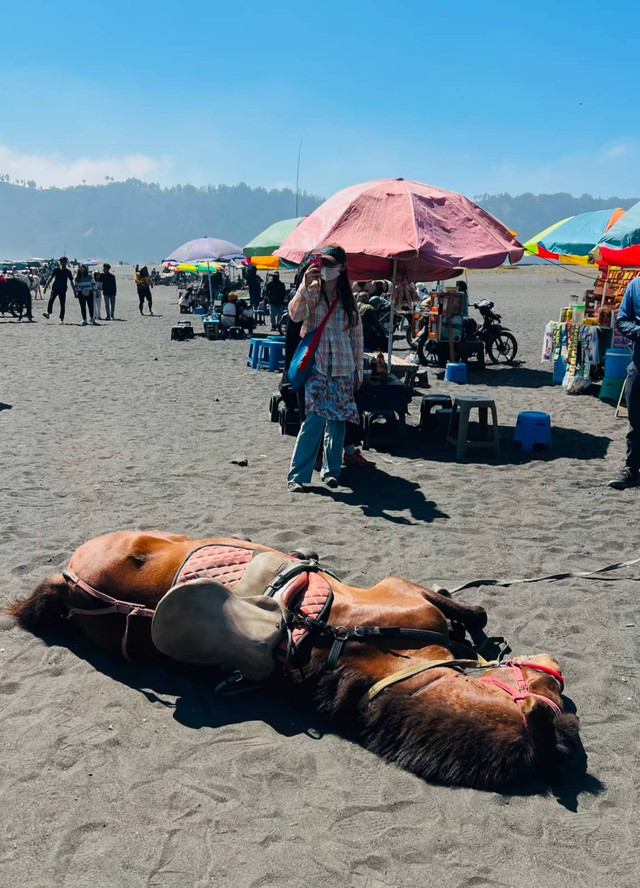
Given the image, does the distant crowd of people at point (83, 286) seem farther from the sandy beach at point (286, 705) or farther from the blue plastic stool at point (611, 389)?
the blue plastic stool at point (611, 389)

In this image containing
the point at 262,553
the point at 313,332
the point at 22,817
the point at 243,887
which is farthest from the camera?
the point at 313,332

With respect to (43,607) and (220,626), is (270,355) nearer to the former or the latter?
(43,607)

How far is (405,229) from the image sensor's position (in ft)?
26.4

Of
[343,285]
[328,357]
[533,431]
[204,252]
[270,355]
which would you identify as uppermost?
[204,252]

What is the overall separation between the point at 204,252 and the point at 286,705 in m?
22.0

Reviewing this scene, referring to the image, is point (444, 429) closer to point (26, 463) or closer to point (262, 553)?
point (26, 463)

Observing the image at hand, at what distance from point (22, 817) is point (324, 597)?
4.18 ft

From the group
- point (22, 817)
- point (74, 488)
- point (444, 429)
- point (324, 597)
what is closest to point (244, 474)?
point (74, 488)

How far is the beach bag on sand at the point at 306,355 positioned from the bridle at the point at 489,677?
11.7ft

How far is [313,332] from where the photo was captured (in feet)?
20.4

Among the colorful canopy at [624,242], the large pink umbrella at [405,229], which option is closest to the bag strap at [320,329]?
the large pink umbrella at [405,229]

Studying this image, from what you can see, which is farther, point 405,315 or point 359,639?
point 405,315

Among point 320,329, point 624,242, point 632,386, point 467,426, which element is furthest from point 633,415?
point 624,242

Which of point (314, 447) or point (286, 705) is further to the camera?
point (314, 447)
